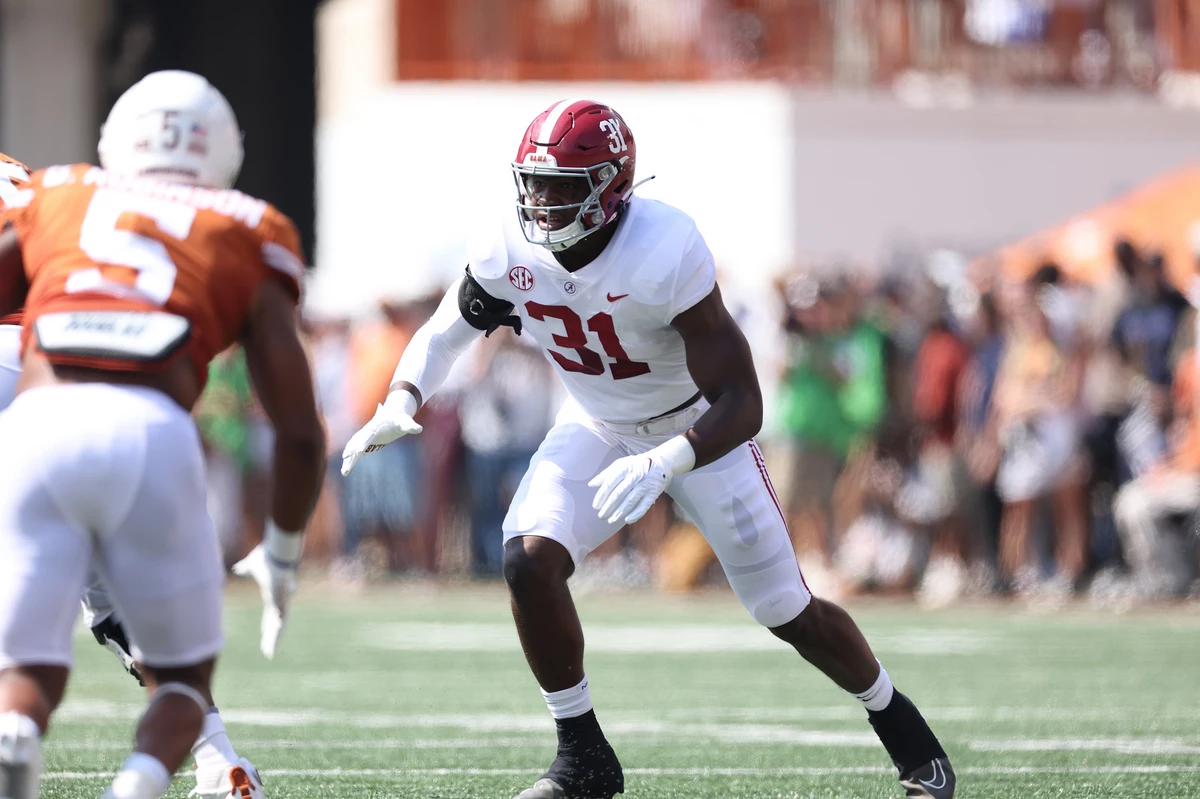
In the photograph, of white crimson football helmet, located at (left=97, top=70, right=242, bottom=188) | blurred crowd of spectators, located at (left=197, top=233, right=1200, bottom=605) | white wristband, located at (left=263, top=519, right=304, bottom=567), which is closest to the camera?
white crimson football helmet, located at (left=97, top=70, right=242, bottom=188)

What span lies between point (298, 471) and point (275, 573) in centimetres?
27

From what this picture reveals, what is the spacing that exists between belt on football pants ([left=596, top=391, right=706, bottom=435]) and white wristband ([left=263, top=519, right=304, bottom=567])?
4.52 feet

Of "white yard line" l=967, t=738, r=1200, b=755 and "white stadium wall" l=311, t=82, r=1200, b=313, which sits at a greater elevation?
"white stadium wall" l=311, t=82, r=1200, b=313

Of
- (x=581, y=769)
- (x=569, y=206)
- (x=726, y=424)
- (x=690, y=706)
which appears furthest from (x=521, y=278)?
(x=690, y=706)

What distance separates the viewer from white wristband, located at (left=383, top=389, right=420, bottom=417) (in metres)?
4.88

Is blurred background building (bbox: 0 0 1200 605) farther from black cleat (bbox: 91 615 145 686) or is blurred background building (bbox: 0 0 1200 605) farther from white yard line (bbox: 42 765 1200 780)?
black cleat (bbox: 91 615 145 686)

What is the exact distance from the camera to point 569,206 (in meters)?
4.75

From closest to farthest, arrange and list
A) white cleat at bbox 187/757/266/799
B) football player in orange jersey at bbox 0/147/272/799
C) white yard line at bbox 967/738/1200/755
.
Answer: white cleat at bbox 187/757/266/799, football player in orange jersey at bbox 0/147/272/799, white yard line at bbox 967/738/1200/755

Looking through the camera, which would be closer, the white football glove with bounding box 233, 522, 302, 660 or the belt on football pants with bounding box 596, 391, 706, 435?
the white football glove with bounding box 233, 522, 302, 660

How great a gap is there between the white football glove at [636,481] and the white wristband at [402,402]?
618 millimetres

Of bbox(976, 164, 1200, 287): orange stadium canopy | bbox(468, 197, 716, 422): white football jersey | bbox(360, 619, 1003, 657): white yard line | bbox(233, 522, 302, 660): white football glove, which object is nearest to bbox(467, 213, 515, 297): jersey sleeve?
bbox(468, 197, 716, 422): white football jersey

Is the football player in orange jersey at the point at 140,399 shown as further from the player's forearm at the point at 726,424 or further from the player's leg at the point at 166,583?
the player's forearm at the point at 726,424

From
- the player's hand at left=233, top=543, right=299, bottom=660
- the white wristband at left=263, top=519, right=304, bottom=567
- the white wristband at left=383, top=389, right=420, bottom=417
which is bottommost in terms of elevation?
the player's hand at left=233, top=543, right=299, bottom=660

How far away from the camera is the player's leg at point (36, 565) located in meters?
3.38
